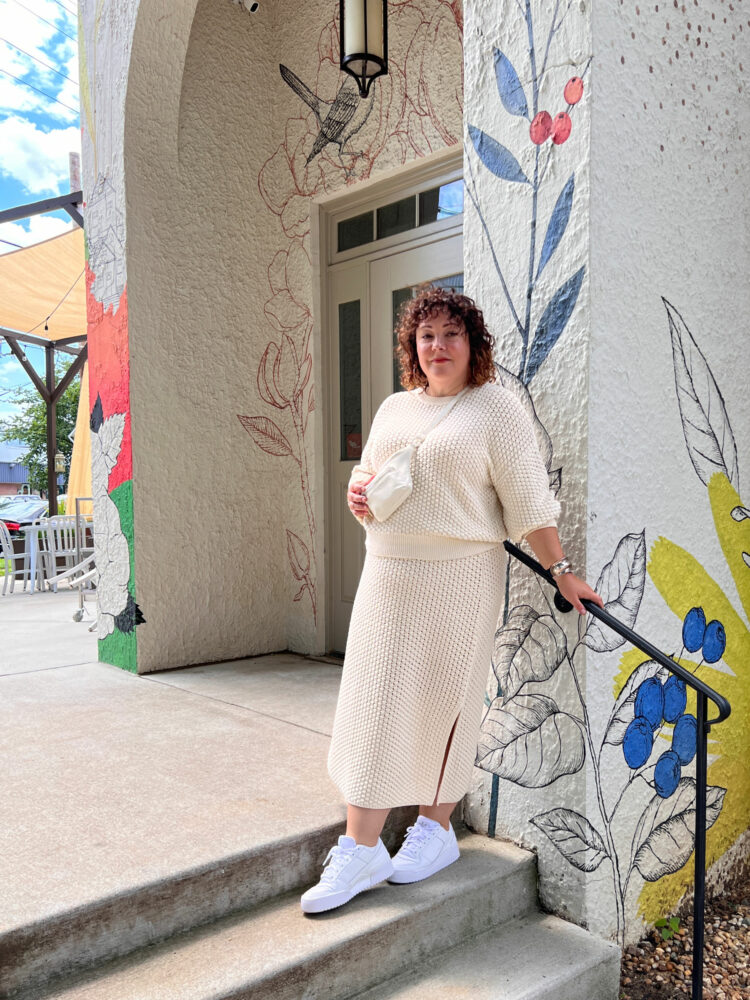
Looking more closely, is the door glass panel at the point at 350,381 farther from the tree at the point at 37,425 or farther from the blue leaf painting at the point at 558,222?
the tree at the point at 37,425

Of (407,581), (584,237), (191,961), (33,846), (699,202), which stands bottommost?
(191,961)

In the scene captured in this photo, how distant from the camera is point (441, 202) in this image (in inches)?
145

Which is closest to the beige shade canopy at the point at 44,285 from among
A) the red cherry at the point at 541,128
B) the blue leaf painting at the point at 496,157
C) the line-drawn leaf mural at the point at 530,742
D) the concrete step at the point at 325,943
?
the blue leaf painting at the point at 496,157

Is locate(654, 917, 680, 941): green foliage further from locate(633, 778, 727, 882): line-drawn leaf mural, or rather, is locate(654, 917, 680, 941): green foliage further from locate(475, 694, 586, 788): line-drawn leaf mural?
locate(475, 694, 586, 788): line-drawn leaf mural

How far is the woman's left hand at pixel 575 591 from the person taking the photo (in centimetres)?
191

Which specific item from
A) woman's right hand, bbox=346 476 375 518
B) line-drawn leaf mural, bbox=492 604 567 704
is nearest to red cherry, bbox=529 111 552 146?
woman's right hand, bbox=346 476 375 518

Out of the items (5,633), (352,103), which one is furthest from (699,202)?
(5,633)

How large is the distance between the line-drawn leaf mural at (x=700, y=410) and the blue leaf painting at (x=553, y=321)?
371 mm

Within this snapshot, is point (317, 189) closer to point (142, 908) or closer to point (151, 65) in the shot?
point (151, 65)

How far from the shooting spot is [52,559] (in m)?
8.34

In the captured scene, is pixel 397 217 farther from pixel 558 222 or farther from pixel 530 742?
pixel 530 742

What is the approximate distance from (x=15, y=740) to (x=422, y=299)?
207 cm

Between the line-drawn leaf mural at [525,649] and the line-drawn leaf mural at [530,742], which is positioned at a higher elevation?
the line-drawn leaf mural at [525,649]

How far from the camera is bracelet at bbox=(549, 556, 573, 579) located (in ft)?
6.31
